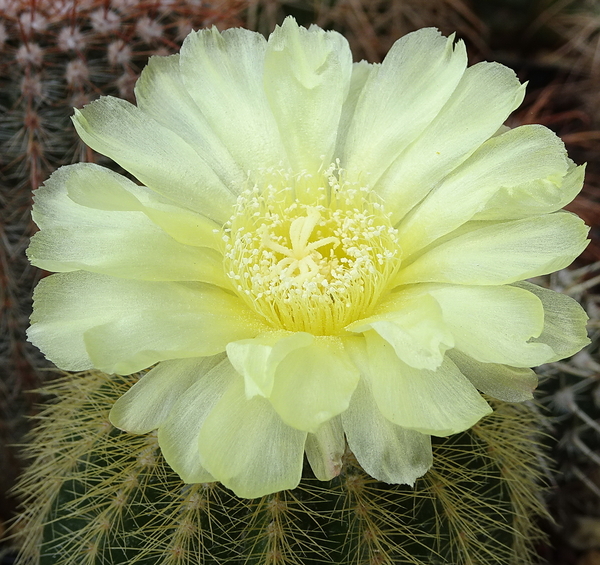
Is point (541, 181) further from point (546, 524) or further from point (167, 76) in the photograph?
point (546, 524)

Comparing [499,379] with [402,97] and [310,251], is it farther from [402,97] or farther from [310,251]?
[402,97]

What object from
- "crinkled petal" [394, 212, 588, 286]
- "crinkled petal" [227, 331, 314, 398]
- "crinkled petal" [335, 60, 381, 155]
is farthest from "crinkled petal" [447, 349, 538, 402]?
"crinkled petal" [335, 60, 381, 155]

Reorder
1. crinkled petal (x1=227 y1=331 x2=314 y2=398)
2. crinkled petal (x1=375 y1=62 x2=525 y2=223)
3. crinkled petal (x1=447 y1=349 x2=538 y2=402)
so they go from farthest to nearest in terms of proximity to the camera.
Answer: crinkled petal (x1=375 y1=62 x2=525 y2=223) → crinkled petal (x1=447 y1=349 x2=538 y2=402) → crinkled petal (x1=227 y1=331 x2=314 y2=398)


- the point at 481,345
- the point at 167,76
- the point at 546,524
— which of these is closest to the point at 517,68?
the point at 546,524

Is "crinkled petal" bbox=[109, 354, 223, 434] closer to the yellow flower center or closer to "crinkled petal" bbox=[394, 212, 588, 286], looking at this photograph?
the yellow flower center

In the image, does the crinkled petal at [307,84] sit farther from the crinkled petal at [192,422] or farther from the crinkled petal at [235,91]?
the crinkled petal at [192,422]

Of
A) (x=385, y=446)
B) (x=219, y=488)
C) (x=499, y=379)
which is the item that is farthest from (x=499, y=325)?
(x=219, y=488)

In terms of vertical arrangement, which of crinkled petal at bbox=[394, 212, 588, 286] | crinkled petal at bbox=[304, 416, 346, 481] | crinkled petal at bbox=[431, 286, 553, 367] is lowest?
crinkled petal at bbox=[304, 416, 346, 481]

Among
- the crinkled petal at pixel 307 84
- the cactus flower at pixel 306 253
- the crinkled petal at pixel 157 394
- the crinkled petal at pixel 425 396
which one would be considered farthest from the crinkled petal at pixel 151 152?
the crinkled petal at pixel 425 396
